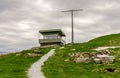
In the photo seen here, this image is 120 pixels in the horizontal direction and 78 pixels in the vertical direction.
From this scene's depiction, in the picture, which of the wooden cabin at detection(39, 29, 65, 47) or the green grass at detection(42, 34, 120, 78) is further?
the wooden cabin at detection(39, 29, 65, 47)

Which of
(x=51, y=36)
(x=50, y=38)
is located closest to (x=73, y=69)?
(x=50, y=38)

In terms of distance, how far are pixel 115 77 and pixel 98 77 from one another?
219cm

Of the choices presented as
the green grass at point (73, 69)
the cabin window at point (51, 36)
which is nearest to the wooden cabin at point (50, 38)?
the cabin window at point (51, 36)

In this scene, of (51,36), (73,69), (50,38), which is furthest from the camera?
(51,36)

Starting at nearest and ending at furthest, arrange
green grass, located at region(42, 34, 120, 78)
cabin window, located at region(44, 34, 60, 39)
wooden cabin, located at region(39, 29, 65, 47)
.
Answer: green grass, located at region(42, 34, 120, 78), wooden cabin, located at region(39, 29, 65, 47), cabin window, located at region(44, 34, 60, 39)

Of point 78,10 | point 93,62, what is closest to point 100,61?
point 93,62

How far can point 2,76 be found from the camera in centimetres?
3744

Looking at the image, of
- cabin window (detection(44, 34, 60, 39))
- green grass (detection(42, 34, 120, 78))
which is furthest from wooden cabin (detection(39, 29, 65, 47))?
green grass (detection(42, 34, 120, 78))

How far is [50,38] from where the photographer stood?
10444cm

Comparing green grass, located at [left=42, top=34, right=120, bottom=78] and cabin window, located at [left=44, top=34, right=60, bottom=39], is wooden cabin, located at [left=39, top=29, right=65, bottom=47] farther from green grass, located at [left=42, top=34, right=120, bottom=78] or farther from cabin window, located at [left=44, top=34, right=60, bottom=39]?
green grass, located at [left=42, top=34, right=120, bottom=78]

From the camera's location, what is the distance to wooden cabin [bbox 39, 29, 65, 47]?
339 feet

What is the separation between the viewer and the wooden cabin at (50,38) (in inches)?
4063

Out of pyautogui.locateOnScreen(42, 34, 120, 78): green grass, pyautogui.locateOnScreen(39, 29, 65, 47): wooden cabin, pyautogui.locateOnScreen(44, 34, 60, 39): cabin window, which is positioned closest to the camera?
pyautogui.locateOnScreen(42, 34, 120, 78): green grass

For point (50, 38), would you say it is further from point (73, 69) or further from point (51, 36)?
point (73, 69)
